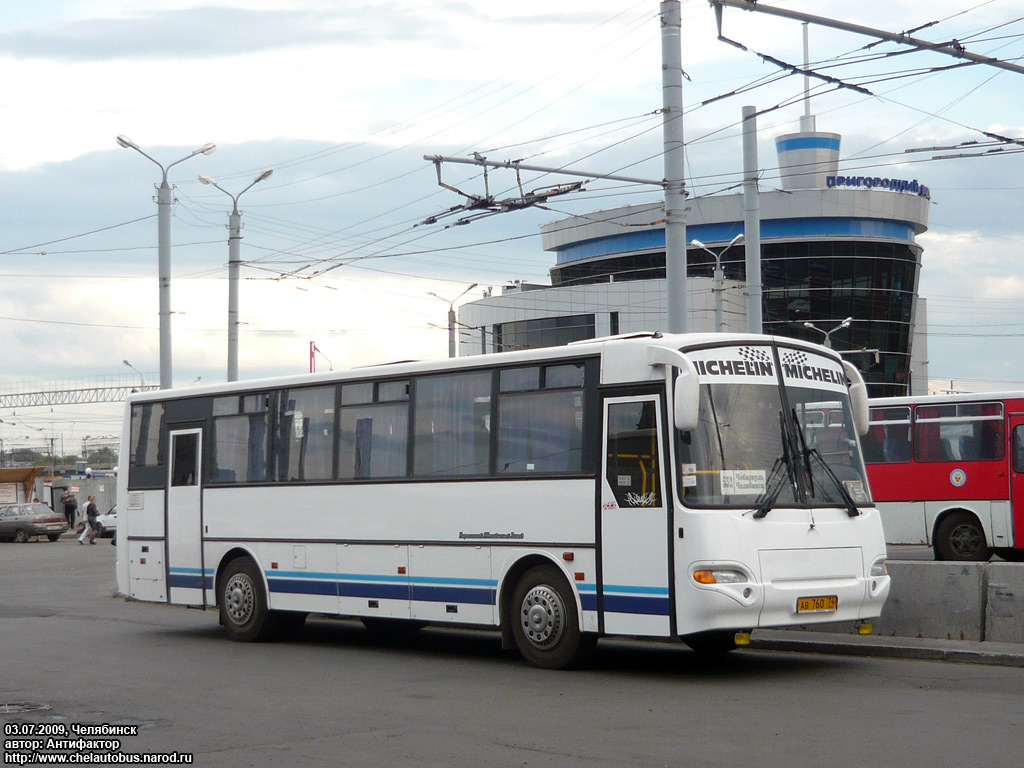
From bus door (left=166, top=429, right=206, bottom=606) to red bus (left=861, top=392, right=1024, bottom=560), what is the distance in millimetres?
12057

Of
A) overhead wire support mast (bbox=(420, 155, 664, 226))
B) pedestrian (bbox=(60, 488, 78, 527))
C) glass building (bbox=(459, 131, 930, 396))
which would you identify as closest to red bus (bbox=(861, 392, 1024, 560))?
overhead wire support mast (bbox=(420, 155, 664, 226))

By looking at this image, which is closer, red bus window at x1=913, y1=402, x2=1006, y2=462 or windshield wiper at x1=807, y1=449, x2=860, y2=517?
windshield wiper at x1=807, y1=449, x2=860, y2=517

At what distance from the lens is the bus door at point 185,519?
15.5 meters

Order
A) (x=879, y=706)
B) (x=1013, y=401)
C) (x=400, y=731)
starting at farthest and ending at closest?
(x=1013, y=401) → (x=879, y=706) → (x=400, y=731)

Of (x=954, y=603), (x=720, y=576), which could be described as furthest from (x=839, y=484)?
(x=954, y=603)

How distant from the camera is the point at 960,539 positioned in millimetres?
22047

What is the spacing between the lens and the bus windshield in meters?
10.4

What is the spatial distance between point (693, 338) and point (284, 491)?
5.73 m

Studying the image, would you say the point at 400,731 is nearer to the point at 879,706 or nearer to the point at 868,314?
the point at 879,706

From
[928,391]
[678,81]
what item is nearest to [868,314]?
[928,391]

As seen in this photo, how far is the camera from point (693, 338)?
10.9 metres

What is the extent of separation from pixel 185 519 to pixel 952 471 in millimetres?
13757

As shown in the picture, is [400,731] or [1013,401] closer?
[400,731]

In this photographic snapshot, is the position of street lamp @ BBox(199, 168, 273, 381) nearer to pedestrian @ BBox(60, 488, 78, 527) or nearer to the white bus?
the white bus
